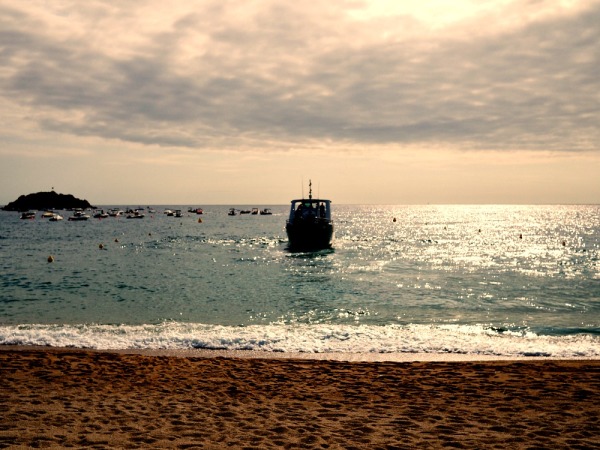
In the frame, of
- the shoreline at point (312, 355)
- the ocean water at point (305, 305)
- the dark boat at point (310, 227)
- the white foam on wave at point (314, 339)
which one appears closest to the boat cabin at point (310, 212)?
the dark boat at point (310, 227)

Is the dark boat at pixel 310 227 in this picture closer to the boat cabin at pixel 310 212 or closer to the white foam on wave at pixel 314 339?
the boat cabin at pixel 310 212

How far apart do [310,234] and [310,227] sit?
0.81 metres

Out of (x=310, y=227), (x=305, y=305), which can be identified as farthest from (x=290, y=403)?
(x=310, y=227)

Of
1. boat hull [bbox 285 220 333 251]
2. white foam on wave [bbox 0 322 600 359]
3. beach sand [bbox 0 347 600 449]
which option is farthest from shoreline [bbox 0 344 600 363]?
boat hull [bbox 285 220 333 251]

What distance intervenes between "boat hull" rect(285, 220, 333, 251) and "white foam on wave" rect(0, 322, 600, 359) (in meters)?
29.4

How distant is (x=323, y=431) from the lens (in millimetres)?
7105

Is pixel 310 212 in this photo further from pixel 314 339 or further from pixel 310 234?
→ pixel 314 339

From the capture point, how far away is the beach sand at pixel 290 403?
6762 mm

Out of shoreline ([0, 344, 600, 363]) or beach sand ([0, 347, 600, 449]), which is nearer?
beach sand ([0, 347, 600, 449])

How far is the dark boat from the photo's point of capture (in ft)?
153

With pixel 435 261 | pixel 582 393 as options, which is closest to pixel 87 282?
pixel 582 393

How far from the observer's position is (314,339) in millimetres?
15203

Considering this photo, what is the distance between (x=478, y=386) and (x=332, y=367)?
11.3ft

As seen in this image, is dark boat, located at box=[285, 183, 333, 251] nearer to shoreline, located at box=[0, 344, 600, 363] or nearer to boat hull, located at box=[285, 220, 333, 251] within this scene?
boat hull, located at box=[285, 220, 333, 251]
